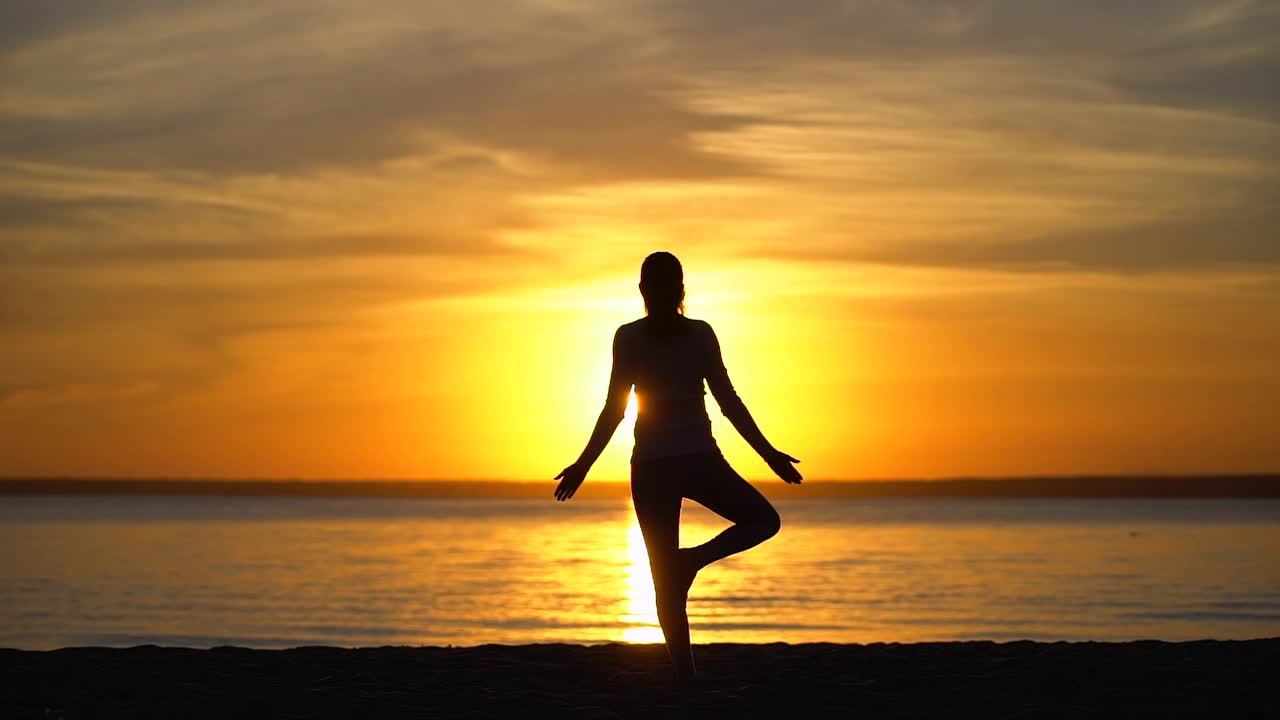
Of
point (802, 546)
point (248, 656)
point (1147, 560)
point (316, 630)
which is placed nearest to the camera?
point (248, 656)

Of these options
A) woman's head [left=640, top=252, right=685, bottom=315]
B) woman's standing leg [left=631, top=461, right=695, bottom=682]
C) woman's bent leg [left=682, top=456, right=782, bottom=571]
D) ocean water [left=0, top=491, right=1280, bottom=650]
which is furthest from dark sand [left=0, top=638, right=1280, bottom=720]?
ocean water [left=0, top=491, right=1280, bottom=650]

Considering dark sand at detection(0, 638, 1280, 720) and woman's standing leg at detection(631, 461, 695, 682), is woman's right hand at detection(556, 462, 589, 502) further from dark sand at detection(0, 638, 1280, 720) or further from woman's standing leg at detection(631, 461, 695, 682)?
dark sand at detection(0, 638, 1280, 720)

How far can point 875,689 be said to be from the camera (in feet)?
28.6

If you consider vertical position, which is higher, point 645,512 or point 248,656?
point 645,512

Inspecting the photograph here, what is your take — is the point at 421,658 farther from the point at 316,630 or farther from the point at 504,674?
the point at 316,630

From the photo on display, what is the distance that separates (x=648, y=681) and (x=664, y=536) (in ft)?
4.60

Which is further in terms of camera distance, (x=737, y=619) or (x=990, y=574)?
(x=990, y=574)

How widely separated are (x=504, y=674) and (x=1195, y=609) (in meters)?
29.3

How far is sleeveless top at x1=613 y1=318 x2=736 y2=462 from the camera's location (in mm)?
7840

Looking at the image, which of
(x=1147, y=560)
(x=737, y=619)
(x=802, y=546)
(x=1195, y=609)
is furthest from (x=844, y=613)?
(x=802, y=546)

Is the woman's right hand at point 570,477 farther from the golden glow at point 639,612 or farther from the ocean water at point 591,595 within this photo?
the ocean water at point 591,595

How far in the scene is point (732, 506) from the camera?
792 cm

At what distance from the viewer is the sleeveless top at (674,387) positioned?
25.7 ft

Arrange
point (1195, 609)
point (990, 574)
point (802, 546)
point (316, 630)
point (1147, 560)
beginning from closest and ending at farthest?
point (316, 630), point (1195, 609), point (990, 574), point (1147, 560), point (802, 546)
